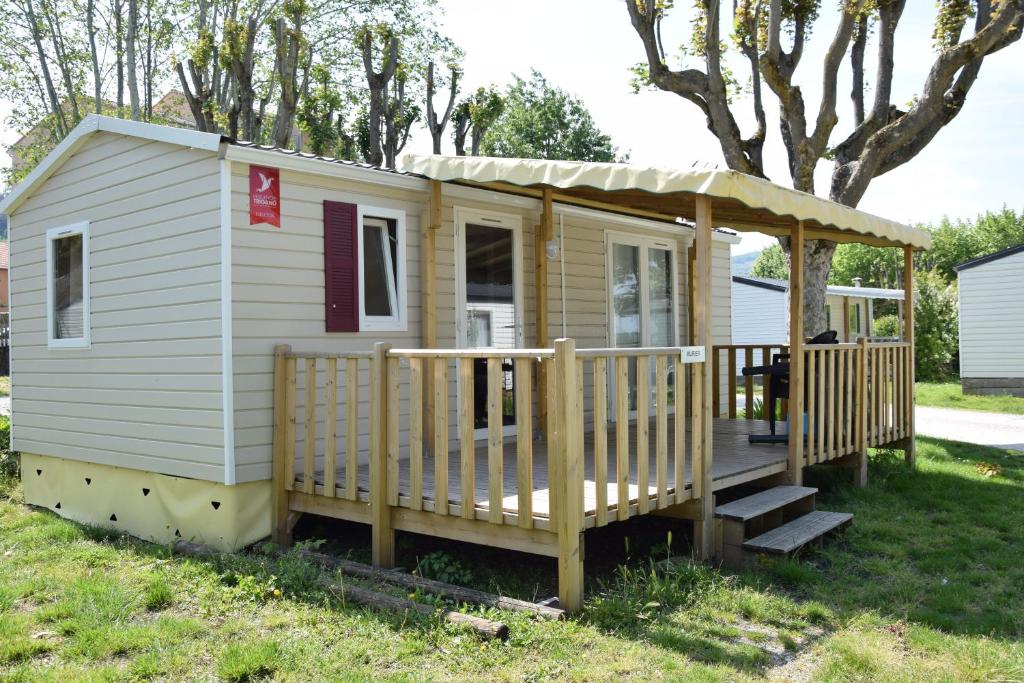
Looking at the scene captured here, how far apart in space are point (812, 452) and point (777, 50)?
5.89 metres

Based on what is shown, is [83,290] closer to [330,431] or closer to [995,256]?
[330,431]

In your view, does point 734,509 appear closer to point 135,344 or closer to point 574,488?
point 574,488

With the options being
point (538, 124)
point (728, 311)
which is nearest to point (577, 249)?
point (728, 311)

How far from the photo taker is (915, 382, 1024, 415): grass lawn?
15461 millimetres

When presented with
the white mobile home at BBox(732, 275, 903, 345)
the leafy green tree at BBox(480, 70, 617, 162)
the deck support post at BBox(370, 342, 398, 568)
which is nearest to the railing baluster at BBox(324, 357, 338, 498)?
the deck support post at BBox(370, 342, 398, 568)

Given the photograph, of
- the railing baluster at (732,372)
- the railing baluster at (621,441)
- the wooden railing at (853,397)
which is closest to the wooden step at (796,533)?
the wooden railing at (853,397)

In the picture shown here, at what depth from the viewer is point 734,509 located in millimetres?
5355

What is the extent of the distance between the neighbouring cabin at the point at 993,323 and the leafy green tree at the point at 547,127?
21730mm

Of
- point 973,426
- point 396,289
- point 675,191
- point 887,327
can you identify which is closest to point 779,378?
point 675,191

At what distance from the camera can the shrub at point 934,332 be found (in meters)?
23.4

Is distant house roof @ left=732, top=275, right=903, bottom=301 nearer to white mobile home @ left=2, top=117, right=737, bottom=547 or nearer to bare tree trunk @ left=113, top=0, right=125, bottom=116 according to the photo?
white mobile home @ left=2, top=117, right=737, bottom=547

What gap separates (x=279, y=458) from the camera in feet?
19.0

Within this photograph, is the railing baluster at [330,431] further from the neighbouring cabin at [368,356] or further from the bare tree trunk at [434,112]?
the bare tree trunk at [434,112]

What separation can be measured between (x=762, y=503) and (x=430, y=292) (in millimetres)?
2944
